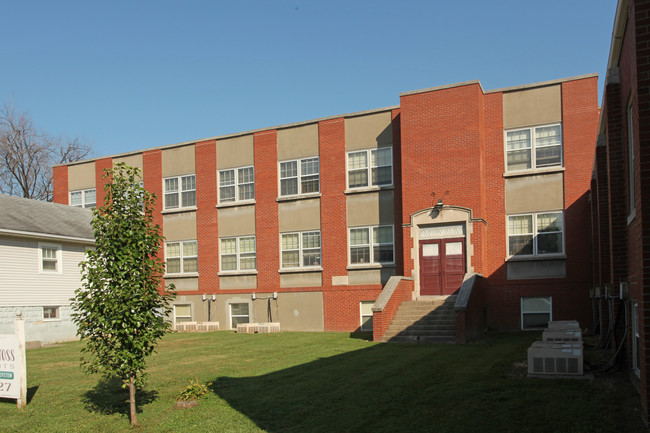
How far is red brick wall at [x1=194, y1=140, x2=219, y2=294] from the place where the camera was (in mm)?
29281

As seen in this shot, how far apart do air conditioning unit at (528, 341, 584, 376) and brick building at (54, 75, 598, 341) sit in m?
7.05

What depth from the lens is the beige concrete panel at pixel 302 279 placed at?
26.5 meters

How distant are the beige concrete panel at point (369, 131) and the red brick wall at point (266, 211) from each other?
12.6 feet

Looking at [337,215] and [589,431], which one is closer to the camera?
[589,431]

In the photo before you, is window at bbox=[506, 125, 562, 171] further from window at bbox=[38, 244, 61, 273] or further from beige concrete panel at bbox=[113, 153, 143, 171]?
window at bbox=[38, 244, 61, 273]

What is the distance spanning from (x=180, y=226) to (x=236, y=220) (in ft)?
11.3

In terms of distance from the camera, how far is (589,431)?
25.5ft

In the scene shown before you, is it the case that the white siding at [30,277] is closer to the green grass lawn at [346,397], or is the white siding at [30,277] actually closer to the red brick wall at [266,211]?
the red brick wall at [266,211]

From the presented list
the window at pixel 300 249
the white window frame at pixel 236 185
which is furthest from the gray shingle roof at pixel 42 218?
the window at pixel 300 249

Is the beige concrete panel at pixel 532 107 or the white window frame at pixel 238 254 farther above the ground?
the beige concrete panel at pixel 532 107

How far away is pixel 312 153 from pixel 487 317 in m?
10.4

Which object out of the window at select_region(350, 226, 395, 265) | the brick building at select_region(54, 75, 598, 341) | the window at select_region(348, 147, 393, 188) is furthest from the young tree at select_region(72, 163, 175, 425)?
the window at select_region(348, 147, 393, 188)

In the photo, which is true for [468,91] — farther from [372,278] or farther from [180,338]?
[180,338]

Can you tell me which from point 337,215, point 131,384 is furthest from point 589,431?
point 337,215
